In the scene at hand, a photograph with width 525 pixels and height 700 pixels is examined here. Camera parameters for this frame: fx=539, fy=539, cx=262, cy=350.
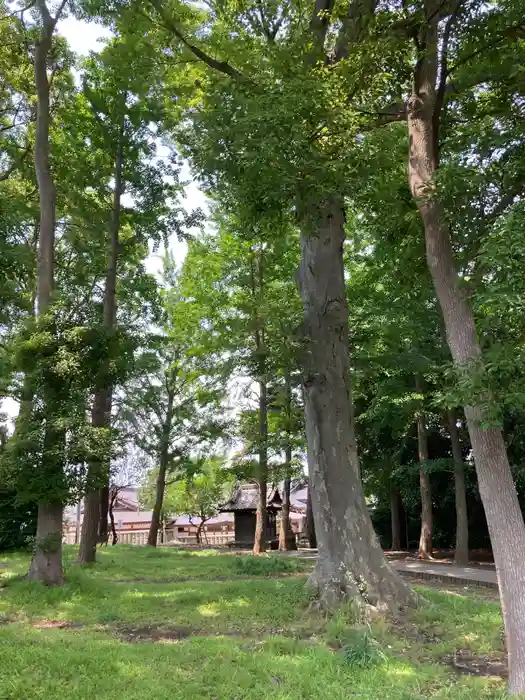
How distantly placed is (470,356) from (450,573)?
825 centimetres

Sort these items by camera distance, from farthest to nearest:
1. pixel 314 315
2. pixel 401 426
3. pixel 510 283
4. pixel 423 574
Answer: pixel 401 426
pixel 423 574
pixel 314 315
pixel 510 283

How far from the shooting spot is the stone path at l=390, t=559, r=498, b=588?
1046 cm

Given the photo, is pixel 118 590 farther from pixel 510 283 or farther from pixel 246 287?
pixel 246 287

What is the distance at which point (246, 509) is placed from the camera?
2323 cm

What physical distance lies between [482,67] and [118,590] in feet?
29.9

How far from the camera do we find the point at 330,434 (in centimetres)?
741

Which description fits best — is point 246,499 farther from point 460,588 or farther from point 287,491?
point 460,588

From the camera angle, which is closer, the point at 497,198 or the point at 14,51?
the point at 497,198

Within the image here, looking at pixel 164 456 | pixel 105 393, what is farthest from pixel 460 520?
pixel 164 456

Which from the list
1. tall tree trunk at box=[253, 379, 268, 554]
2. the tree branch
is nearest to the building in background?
tall tree trunk at box=[253, 379, 268, 554]

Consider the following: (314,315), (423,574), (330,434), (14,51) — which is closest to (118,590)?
(330,434)

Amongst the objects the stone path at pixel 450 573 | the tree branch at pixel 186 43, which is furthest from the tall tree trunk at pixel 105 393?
the stone path at pixel 450 573

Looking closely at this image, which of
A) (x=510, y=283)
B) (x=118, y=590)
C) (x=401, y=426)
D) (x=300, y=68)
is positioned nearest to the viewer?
(x=510, y=283)

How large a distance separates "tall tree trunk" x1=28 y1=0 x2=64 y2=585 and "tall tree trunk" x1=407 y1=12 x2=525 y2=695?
21.0 feet
